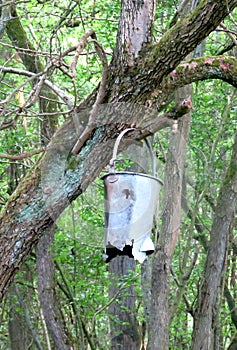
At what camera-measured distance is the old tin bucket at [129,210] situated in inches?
99.3

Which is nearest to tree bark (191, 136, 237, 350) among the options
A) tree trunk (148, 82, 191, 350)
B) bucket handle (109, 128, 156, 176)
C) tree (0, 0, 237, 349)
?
tree trunk (148, 82, 191, 350)

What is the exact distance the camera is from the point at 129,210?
2518 millimetres

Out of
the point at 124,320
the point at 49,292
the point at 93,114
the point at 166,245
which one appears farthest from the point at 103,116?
the point at 124,320

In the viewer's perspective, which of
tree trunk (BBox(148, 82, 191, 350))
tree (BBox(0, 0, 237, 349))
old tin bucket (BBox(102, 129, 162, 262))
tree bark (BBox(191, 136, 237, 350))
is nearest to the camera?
old tin bucket (BBox(102, 129, 162, 262))

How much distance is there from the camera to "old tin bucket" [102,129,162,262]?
252 cm

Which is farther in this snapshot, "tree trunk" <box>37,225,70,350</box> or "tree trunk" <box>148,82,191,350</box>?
"tree trunk" <box>37,225,70,350</box>

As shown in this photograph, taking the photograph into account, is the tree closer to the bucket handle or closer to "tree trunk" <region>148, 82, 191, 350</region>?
the bucket handle

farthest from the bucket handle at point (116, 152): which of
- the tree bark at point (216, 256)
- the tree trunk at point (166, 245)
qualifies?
the tree bark at point (216, 256)

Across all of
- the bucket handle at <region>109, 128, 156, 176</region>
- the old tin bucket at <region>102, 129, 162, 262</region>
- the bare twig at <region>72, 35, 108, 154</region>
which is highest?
the bare twig at <region>72, 35, 108, 154</region>

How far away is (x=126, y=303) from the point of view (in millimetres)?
7934

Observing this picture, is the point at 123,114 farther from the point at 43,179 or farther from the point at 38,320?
the point at 38,320

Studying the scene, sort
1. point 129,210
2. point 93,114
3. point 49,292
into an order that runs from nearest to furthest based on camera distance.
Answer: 1. point 129,210
2. point 93,114
3. point 49,292

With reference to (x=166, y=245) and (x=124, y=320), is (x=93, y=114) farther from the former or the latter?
(x=124, y=320)

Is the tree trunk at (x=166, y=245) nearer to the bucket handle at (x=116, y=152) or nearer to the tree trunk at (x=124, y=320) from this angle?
the tree trunk at (x=124, y=320)
